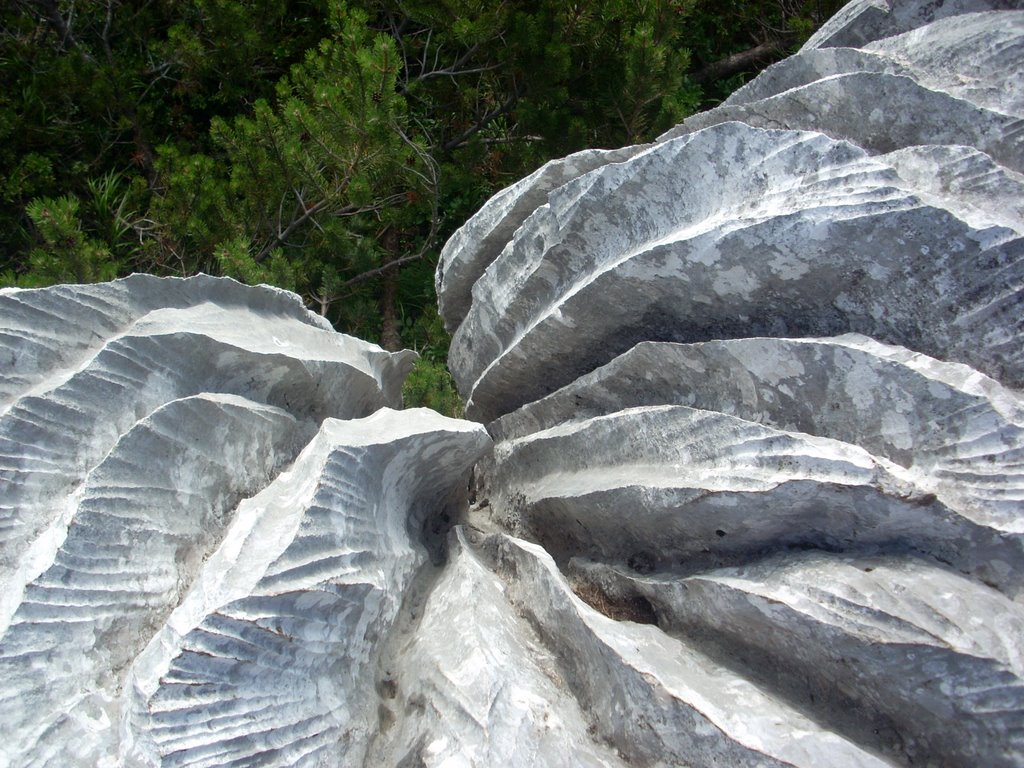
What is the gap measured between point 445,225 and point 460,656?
2.83 meters

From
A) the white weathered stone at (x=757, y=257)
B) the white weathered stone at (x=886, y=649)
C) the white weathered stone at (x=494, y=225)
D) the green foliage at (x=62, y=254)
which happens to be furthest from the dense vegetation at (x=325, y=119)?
the white weathered stone at (x=886, y=649)

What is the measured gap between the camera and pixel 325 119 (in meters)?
2.70

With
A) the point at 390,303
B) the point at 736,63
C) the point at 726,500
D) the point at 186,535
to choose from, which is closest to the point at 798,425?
the point at 726,500

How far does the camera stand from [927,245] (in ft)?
2.92

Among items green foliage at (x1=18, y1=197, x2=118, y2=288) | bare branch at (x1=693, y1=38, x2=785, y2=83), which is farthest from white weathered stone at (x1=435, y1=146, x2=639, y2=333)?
bare branch at (x1=693, y1=38, x2=785, y2=83)

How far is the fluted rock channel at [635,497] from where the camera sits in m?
0.82

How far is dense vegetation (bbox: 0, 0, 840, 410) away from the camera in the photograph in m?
2.78

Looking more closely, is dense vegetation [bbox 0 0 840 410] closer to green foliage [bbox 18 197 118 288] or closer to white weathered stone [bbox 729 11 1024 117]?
green foliage [bbox 18 197 118 288]

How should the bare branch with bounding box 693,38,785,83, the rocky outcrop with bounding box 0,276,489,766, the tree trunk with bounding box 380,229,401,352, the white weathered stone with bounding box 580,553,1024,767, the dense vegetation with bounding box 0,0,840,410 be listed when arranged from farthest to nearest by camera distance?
1. the bare branch with bounding box 693,38,785,83
2. the tree trunk with bounding box 380,229,401,352
3. the dense vegetation with bounding box 0,0,840,410
4. the rocky outcrop with bounding box 0,276,489,766
5. the white weathered stone with bounding box 580,553,1024,767

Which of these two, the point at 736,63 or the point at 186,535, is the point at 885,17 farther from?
the point at 736,63

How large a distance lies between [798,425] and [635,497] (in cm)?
19

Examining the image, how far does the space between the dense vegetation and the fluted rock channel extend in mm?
1531

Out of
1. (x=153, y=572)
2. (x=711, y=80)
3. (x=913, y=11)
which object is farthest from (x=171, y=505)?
(x=711, y=80)

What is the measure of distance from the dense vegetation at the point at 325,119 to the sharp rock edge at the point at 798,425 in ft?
5.06
